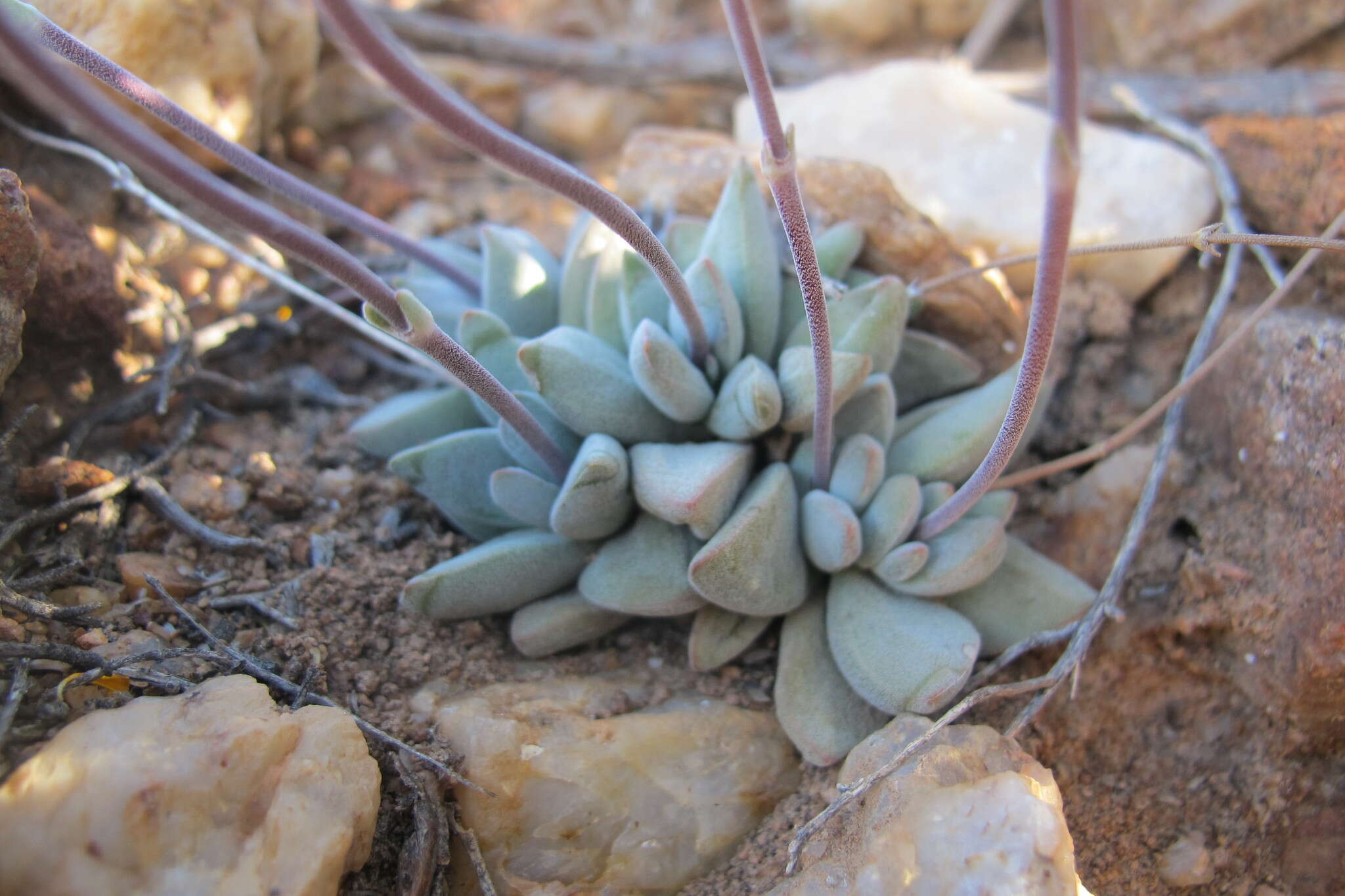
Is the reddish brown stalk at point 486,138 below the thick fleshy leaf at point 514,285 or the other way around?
the other way around

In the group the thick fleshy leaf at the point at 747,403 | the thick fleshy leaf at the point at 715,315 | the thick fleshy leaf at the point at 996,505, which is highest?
the thick fleshy leaf at the point at 715,315

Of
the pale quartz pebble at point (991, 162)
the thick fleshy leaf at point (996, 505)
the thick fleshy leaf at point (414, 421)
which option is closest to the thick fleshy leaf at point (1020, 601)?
the thick fleshy leaf at point (996, 505)

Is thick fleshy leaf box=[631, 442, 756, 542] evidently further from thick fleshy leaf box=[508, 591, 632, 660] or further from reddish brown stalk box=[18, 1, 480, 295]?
reddish brown stalk box=[18, 1, 480, 295]

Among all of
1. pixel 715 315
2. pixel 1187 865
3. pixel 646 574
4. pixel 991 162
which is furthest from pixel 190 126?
pixel 1187 865

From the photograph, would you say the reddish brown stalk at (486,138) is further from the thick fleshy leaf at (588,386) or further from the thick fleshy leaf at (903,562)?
the thick fleshy leaf at (903,562)

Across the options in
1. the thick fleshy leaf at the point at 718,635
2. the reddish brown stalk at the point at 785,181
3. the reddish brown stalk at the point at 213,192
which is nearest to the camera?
the reddish brown stalk at the point at 213,192

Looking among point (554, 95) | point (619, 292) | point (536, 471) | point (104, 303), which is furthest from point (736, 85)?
point (104, 303)
